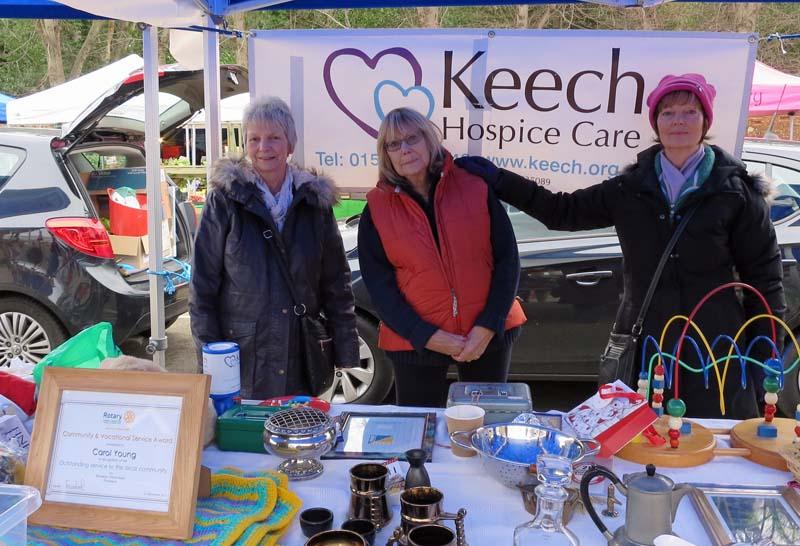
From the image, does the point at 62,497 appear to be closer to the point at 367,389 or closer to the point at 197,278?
the point at 197,278

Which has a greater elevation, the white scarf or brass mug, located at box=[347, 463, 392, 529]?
the white scarf

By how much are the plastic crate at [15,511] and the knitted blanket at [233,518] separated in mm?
112

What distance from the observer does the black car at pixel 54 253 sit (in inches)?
164

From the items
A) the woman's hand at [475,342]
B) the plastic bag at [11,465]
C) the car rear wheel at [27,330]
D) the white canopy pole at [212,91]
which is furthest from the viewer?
the car rear wheel at [27,330]

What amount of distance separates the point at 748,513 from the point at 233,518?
1.07 m

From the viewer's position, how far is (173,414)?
54.9 inches

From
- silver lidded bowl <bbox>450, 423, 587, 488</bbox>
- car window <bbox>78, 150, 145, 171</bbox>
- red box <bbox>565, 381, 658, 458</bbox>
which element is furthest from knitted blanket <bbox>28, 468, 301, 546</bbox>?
car window <bbox>78, 150, 145, 171</bbox>

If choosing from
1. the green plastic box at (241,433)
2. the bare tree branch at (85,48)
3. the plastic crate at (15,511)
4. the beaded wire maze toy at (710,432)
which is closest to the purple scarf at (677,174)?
the beaded wire maze toy at (710,432)

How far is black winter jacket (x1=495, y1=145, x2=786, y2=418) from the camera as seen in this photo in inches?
89.6

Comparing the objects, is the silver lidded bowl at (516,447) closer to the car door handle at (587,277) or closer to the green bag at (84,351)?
the green bag at (84,351)

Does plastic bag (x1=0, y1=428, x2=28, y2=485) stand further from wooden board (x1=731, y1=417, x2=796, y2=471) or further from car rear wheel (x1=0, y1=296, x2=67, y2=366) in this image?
car rear wheel (x1=0, y1=296, x2=67, y2=366)

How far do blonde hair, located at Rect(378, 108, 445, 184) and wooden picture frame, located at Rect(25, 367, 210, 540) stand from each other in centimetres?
125

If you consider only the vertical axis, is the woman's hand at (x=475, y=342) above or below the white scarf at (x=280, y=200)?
below

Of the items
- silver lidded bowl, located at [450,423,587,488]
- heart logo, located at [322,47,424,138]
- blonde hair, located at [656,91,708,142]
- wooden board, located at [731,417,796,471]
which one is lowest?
wooden board, located at [731,417,796,471]
